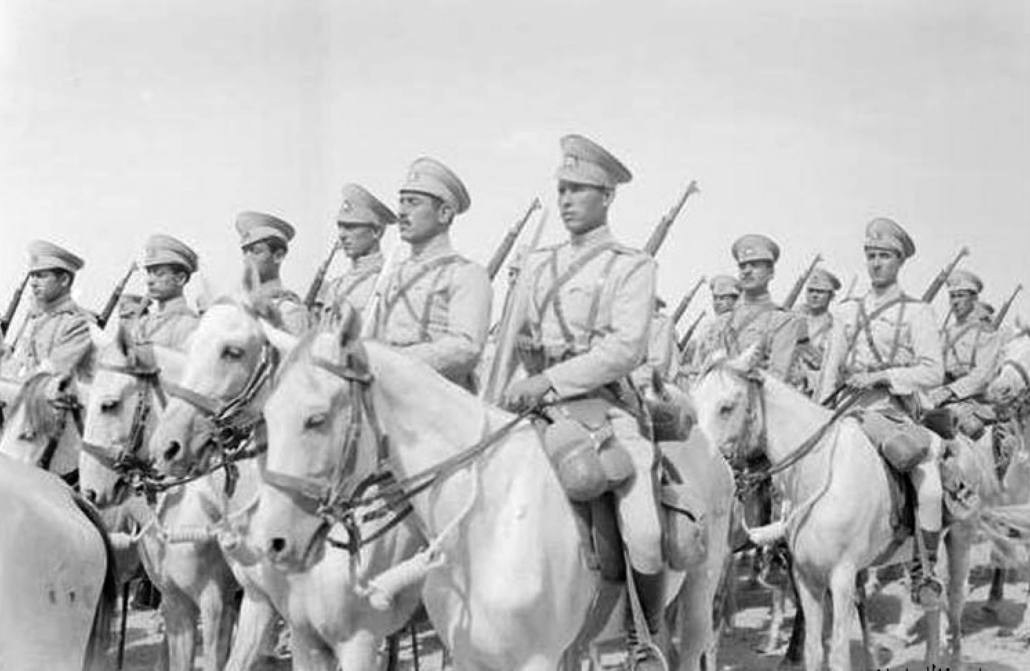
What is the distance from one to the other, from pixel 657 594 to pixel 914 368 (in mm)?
3775

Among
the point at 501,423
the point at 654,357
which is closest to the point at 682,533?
the point at 501,423

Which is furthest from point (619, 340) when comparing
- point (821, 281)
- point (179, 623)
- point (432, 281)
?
point (821, 281)

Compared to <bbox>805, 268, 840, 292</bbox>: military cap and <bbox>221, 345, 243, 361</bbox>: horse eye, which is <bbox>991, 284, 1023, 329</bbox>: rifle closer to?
<bbox>805, 268, 840, 292</bbox>: military cap

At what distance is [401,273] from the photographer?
6.73 meters

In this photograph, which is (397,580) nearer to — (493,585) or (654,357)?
(493,585)

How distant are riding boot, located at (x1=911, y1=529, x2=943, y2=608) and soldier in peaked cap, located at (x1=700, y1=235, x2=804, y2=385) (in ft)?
4.75

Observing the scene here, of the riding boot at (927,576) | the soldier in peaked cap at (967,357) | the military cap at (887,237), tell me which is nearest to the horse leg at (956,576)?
the riding boot at (927,576)

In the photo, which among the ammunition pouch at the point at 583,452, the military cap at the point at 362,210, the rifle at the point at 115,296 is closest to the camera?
the ammunition pouch at the point at 583,452

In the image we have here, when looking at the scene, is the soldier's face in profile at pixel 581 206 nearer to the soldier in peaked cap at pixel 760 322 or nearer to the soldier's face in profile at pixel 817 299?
the soldier in peaked cap at pixel 760 322

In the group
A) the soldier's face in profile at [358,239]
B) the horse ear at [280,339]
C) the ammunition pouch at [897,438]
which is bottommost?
the ammunition pouch at [897,438]

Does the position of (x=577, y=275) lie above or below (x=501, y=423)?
above

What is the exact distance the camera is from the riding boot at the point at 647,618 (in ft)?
18.2

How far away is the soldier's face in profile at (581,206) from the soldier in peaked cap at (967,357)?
4.30 meters

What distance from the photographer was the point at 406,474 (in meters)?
5.14
